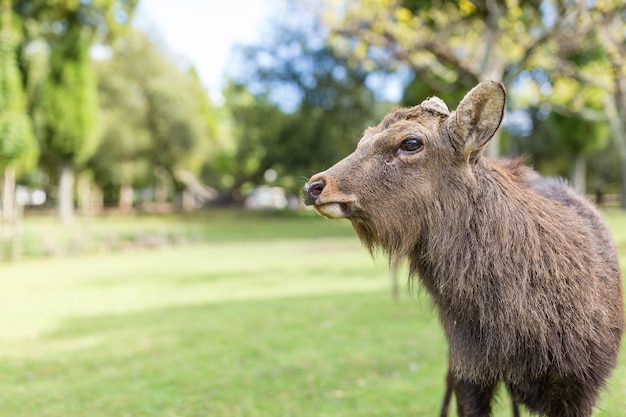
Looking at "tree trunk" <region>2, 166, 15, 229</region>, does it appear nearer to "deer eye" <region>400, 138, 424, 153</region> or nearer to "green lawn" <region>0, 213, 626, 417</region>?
"green lawn" <region>0, 213, 626, 417</region>

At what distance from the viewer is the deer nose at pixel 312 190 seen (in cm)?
304

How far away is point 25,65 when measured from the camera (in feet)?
77.1

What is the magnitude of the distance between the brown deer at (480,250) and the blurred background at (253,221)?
57cm

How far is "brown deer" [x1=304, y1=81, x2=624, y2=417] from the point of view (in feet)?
10.4

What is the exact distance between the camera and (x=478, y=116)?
3107 millimetres

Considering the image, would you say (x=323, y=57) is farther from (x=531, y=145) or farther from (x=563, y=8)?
(x=563, y=8)

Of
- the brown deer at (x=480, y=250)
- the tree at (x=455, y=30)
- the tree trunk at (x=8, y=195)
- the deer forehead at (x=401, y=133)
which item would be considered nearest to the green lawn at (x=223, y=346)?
the brown deer at (x=480, y=250)

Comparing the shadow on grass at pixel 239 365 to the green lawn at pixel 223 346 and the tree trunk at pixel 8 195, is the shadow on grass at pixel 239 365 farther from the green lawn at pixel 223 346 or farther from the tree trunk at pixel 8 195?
the tree trunk at pixel 8 195

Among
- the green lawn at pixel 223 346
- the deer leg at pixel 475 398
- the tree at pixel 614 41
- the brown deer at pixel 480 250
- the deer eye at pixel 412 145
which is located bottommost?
the green lawn at pixel 223 346

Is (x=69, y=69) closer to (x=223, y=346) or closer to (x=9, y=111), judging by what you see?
(x=9, y=111)

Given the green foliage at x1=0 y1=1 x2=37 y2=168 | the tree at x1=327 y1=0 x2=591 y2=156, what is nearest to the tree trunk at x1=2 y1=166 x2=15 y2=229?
the green foliage at x1=0 y1=1 x2=37 y2=168

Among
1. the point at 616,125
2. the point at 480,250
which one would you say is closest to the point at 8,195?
the point at 616,125

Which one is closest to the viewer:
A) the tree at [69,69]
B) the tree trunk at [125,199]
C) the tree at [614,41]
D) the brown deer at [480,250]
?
the brown deer at [480,250]

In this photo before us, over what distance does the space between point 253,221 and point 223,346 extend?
109ft
